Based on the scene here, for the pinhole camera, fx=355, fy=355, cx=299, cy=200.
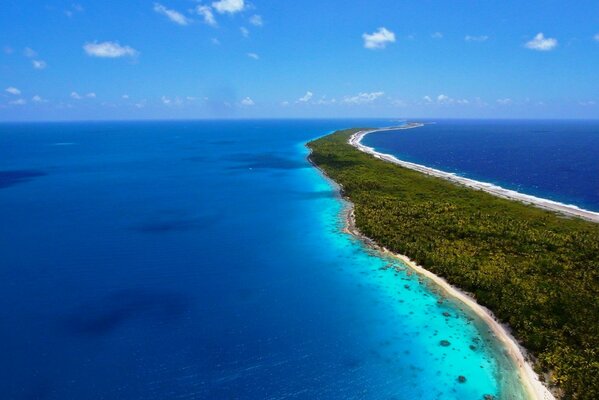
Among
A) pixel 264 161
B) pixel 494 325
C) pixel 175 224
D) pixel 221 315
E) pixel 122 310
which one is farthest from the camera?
pixel 264 161

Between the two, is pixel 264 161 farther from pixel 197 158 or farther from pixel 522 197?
pixel 522 197

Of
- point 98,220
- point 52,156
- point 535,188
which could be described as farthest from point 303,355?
point 52,156

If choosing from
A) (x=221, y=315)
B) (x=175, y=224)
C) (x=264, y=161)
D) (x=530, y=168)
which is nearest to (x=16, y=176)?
(x=175, y=224)

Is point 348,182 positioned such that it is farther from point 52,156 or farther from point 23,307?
point 52,156

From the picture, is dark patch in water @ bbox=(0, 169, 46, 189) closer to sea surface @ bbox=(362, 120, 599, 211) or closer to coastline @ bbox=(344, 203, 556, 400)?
coastline @ bbox=(344, 203, 556, 400)

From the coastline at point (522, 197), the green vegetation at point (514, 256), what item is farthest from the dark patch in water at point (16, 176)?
the coastline at point (522, 197)

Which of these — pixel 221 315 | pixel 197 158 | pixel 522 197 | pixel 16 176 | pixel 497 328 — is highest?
pixel 197 158

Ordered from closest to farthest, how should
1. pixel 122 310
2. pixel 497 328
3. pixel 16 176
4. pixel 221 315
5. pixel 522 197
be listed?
pixel 497 328 → pixel 221 315 → pixel 122 310 → pixel 522 197 → pixel 16 176

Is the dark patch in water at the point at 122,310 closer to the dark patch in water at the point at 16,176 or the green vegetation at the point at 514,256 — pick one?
the green vegetation at the point at 514,256

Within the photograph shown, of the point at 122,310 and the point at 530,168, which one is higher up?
the point at 530,168
